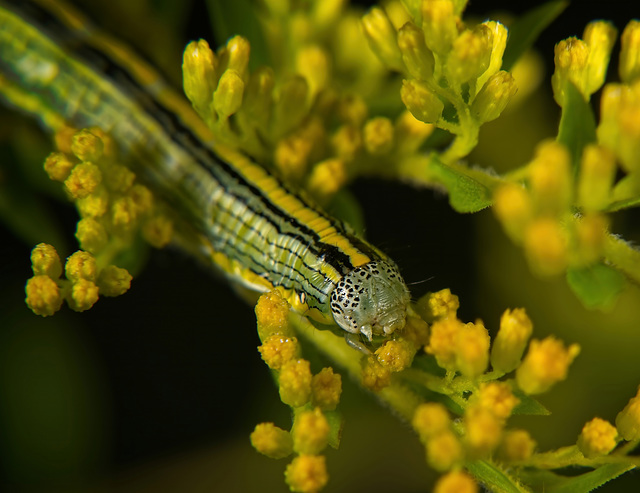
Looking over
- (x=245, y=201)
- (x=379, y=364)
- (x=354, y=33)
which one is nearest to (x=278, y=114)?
(x=245, y=201)

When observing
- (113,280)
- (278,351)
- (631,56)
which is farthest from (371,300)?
(631,56)

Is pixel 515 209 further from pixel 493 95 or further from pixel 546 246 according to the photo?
pixel 493 95

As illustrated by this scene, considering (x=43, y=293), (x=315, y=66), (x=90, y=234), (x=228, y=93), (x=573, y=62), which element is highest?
(x=573, y=62)

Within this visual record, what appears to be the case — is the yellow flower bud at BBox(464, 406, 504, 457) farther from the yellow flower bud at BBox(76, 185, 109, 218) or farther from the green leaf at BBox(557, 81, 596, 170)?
the yellow flower bud at BBox(76, 185, 109, 218)

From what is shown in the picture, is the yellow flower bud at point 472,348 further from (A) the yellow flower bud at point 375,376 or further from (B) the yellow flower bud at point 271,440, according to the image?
(B) the yellow flower bud at point 271,440

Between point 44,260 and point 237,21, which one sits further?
point 237,21

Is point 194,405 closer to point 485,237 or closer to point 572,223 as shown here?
point 485,237

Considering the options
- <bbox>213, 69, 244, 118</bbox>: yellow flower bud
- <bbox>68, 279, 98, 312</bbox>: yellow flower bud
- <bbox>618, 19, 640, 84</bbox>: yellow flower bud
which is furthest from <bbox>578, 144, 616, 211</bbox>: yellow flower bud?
<bbox>68, 279, 98, 312</bbox>: yellow flower bud

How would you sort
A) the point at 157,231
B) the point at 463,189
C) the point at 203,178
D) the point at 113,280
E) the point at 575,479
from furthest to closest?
1. the point at 203,178
2. the point at 157,231
3. the point at 113,280
4. the point at 463,189
5. the point at 575,479
